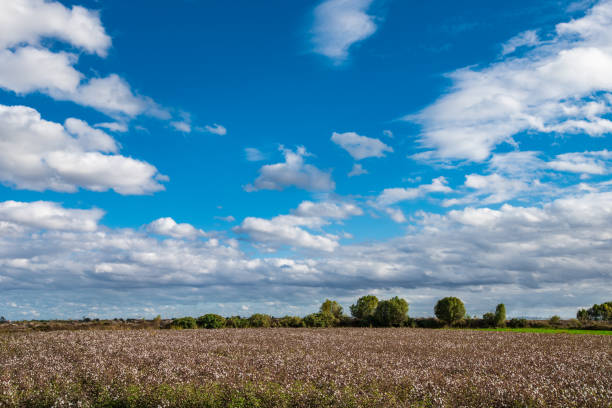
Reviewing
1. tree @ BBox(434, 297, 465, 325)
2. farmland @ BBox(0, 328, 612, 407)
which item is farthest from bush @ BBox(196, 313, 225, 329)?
tree @ BBox(434, 297, 465, 325)

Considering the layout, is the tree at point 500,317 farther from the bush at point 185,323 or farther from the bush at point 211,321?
the bush at point 185,323

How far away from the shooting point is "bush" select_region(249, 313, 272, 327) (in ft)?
238

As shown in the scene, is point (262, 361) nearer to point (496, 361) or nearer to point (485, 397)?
point (485, 397)

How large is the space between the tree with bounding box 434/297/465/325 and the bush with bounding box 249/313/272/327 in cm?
4055

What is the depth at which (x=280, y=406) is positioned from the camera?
11219mm

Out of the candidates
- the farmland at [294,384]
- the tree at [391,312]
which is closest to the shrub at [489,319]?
the tree at [391,312]

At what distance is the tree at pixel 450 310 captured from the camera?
88812 millimetres

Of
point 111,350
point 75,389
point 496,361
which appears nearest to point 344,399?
point 75,389

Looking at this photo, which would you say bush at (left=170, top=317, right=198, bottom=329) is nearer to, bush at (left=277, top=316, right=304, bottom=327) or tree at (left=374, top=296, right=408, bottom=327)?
bush at (left=277, top=316, right=304, bottom=327)

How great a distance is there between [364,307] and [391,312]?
10.7 metres

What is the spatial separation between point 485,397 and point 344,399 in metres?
4.68

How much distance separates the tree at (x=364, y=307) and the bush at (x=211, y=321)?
3379 cm

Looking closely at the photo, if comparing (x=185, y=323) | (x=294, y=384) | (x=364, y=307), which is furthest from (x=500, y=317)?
(x=294, y=384)

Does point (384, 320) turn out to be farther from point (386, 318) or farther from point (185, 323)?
point (185, 323)
